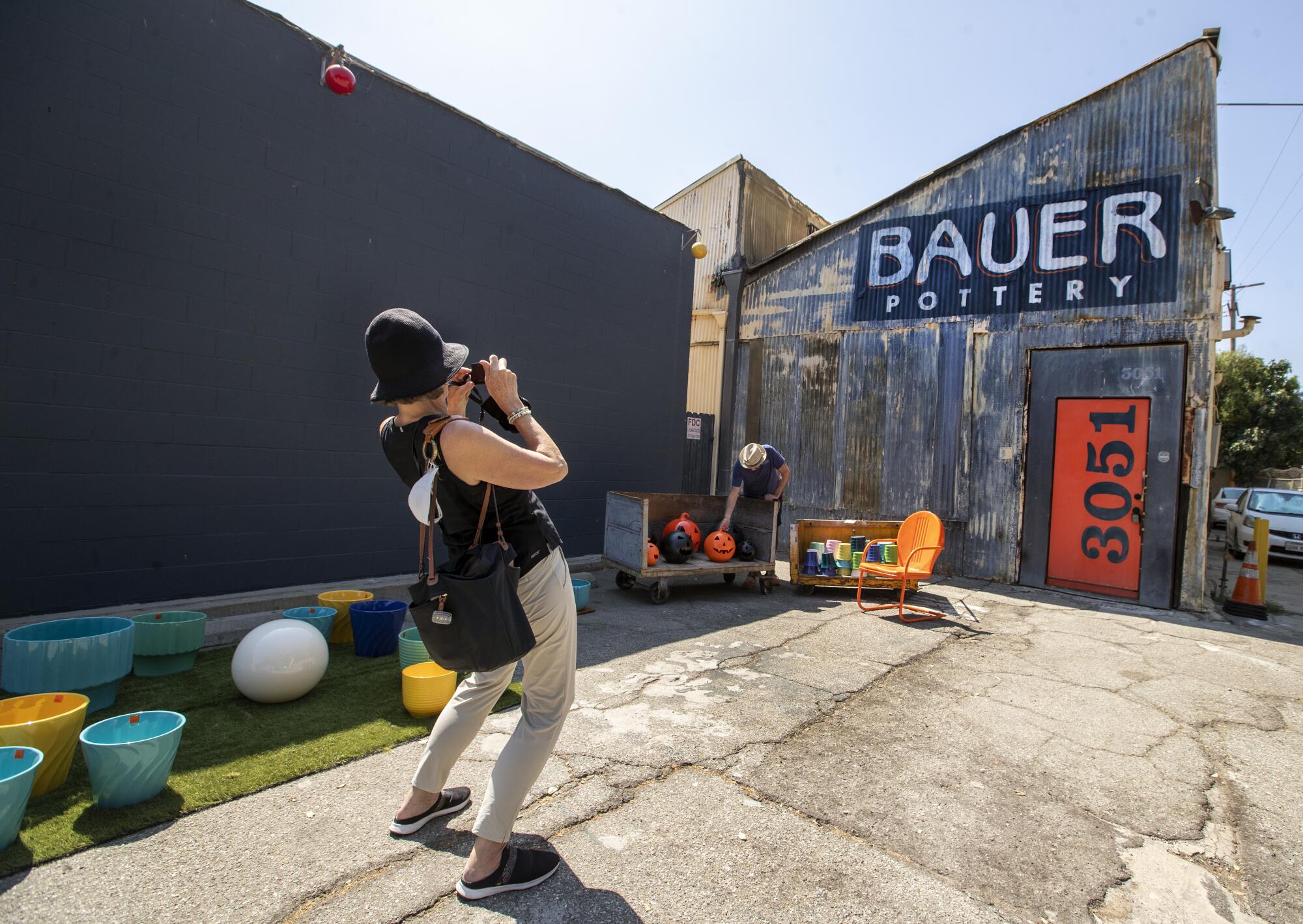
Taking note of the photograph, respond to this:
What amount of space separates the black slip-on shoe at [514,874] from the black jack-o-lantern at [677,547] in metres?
5.00

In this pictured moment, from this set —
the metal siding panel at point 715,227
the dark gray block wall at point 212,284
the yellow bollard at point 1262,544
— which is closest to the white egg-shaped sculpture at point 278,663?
the dark gray block wall at point 212,284

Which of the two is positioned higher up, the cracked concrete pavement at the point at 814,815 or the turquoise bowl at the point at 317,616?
the turquoise bowl at the point at 317,616

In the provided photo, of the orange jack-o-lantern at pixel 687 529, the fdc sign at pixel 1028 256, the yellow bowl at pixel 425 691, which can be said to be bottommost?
the yellow bowl at pixel 425 691

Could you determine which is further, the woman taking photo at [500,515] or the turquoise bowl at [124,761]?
the turquoise bowl at [124,761]

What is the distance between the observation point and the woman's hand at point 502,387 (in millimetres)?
2287

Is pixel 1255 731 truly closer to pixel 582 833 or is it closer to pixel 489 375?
pixel 582 833

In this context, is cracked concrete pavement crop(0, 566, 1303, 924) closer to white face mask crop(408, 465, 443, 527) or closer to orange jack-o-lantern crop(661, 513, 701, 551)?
white face mask crop(408, 465, 443, 527)

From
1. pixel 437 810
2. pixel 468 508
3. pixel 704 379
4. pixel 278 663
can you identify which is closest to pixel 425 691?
pixel 278 663

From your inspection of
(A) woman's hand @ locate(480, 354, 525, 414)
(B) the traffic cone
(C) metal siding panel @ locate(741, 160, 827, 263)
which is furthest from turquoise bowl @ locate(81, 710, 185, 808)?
(C) metal siding panel @ locate(741, 160, 827, 263)

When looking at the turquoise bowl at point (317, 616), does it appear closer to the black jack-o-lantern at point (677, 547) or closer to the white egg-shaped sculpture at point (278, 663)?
the white egg-shaped sculpture at point (278, 663)

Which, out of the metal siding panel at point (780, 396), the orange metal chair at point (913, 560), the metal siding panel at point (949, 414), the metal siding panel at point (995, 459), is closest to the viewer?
the orange metal chair at point (913, 560)

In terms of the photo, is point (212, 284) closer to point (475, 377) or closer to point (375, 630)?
point (375, 630)

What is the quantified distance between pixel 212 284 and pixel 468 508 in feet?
15.7

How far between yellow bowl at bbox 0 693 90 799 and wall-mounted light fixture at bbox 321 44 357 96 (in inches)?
215
